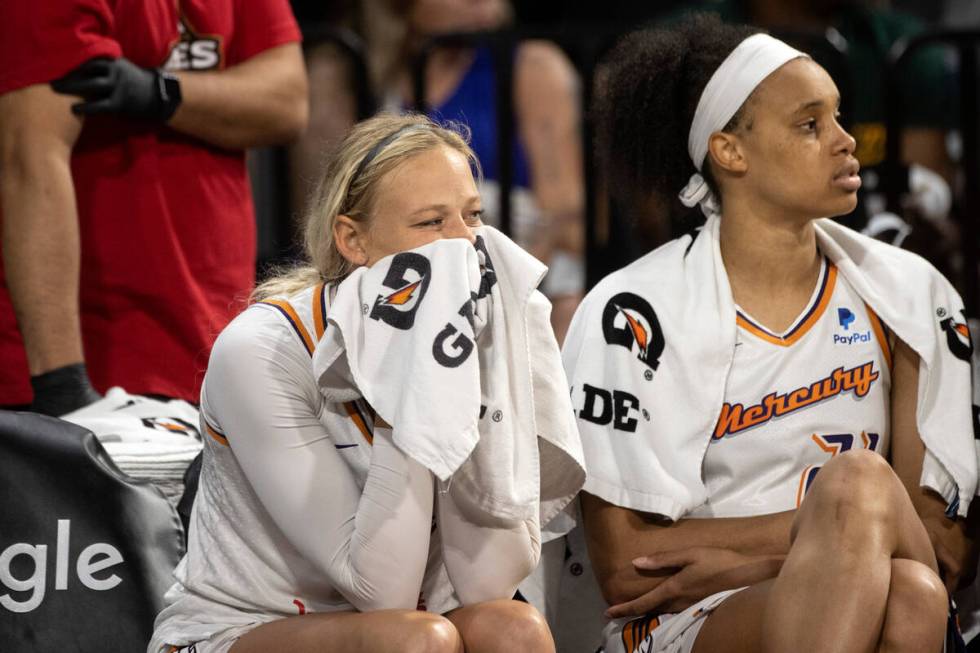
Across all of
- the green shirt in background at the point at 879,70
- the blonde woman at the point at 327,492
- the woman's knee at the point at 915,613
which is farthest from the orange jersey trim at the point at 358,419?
the green shirt in background at the point at 879,70

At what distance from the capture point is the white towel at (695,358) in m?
2.85

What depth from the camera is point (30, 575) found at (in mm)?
2732

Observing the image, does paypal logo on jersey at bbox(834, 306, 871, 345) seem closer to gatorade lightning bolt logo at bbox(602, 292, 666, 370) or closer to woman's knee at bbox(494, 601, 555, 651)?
gatorade lightning bolt logo at bbox(602, 292, 666, 370)

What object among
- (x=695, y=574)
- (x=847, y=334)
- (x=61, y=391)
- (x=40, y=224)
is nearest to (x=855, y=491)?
(x=695, y=574)

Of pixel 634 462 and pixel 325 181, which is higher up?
pixel 325 181

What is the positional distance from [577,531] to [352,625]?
0.86m

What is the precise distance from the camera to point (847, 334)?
2986 mm

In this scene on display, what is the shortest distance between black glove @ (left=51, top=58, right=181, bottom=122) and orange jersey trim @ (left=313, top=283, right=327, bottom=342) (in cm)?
87

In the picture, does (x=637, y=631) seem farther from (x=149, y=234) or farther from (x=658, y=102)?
(x=149, y=234)

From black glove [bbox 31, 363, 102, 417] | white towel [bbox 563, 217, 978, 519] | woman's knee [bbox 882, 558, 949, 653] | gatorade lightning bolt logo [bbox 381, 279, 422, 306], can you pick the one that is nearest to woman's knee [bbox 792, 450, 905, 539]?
woman's knee [bbox 882, 558, 949, 653]

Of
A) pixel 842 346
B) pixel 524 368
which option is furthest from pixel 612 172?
pixel 524 368

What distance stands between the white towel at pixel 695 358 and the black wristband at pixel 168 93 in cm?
102

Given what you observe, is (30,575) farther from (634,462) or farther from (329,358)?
(634,462)

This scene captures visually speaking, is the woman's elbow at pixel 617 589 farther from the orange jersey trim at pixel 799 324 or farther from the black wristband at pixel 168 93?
the black wristband at pixel 168 93
